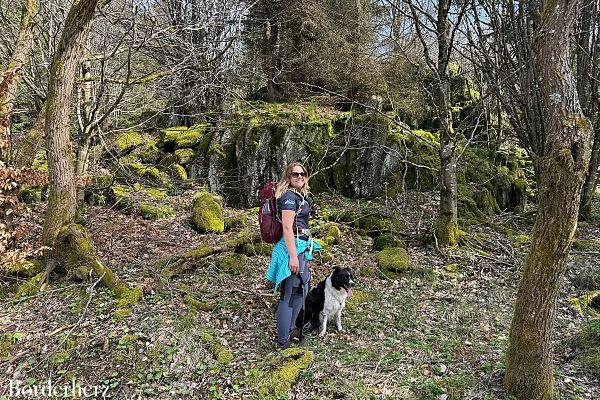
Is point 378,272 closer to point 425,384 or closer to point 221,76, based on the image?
point 425,384

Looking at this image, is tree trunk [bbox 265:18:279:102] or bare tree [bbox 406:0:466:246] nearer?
bare tree [bbox 406:0:466:246]

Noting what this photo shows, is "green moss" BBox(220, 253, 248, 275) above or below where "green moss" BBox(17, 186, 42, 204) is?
below

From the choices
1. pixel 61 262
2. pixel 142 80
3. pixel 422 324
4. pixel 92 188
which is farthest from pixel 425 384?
pixel 92 188

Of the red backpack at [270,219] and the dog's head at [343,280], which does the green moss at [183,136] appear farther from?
the dog's head at [343,280]

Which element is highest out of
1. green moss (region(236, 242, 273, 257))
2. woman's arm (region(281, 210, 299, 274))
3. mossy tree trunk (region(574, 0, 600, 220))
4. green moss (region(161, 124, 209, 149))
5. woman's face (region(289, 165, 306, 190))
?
mossy tree trunk (region(574, 0, 600, 220))

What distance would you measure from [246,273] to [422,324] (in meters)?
2.92

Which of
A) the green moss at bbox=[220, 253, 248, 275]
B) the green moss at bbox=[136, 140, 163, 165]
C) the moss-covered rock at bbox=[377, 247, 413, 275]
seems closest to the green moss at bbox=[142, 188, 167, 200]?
the green moss at bbox=[136, 140, 163, 165]

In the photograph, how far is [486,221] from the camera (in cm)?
926

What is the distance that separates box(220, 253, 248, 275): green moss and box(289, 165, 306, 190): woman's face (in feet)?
8.95

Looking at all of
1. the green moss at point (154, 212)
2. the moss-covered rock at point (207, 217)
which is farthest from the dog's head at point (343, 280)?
the green moss at point (154, 212)

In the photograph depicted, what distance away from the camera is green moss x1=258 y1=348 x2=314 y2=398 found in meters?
3.78

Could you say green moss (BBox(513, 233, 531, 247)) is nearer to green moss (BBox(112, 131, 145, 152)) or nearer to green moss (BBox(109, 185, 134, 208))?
green moss (BBox(109, 185, 134, 208))

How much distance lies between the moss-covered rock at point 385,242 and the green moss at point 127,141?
28.6ft

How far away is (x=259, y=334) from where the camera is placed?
4797 mm
